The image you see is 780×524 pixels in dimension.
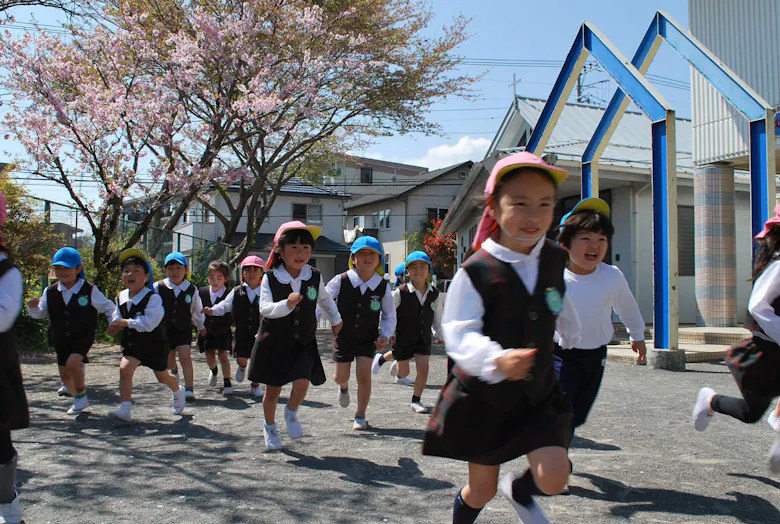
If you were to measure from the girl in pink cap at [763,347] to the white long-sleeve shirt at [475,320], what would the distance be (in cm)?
175

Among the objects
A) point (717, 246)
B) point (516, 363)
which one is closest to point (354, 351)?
point (516, 363)

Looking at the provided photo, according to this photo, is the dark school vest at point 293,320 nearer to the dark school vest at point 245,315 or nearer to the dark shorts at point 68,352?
the dark shorts at point 68,352

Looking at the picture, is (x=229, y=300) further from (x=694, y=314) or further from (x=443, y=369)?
(x=694, y=314)

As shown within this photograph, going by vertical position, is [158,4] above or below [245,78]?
above

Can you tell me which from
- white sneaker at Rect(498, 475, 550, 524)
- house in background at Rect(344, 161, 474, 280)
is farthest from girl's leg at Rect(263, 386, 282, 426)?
house in background at Rect(344, 161, 474, 280)

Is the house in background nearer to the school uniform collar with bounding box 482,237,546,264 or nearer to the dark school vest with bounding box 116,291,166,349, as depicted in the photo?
the dark school vest with bounding box 116,291,166,349

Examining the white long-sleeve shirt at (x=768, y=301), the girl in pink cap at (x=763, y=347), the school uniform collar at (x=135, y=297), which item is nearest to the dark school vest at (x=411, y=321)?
the school uniform collar at (x=135, y=297)

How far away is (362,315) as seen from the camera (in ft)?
19.4

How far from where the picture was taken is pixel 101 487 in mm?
4047

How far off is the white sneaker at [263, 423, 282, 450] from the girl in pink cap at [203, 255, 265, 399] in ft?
9.26

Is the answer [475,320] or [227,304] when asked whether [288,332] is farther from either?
[227,304]

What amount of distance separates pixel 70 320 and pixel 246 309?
2065mm

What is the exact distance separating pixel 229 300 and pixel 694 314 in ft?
43.5

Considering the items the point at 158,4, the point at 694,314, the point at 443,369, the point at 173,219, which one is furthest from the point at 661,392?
the point at 158,4
